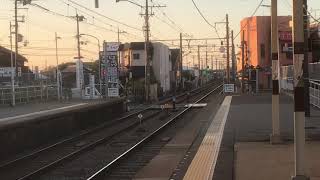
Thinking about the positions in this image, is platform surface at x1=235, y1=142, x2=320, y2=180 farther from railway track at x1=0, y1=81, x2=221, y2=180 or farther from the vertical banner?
the vertical banner

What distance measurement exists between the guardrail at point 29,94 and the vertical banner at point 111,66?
12.3 metres

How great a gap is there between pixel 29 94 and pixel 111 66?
54.1ft

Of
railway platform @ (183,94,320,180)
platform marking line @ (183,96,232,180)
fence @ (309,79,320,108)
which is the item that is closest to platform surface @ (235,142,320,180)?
railway platform @ (183,94,320,180)

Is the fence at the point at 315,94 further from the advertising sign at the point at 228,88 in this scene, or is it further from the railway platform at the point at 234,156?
the advertising sign at the point at 228,88

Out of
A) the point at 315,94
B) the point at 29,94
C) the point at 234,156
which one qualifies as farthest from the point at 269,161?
the point at 29,94

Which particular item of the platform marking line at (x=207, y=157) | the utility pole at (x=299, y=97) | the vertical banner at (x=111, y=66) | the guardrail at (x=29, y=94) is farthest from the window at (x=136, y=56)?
the utility pole at (x=299, y=97)

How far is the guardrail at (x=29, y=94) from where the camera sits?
52000 mm

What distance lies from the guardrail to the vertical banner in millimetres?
12322

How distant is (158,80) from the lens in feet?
236

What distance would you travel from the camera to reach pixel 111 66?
4231cm

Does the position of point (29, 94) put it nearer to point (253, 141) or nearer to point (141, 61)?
point (141, 61)

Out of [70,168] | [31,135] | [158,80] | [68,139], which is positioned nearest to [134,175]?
[70,168]

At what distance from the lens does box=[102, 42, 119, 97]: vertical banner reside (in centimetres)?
4216

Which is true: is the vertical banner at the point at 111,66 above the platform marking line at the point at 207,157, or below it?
above
